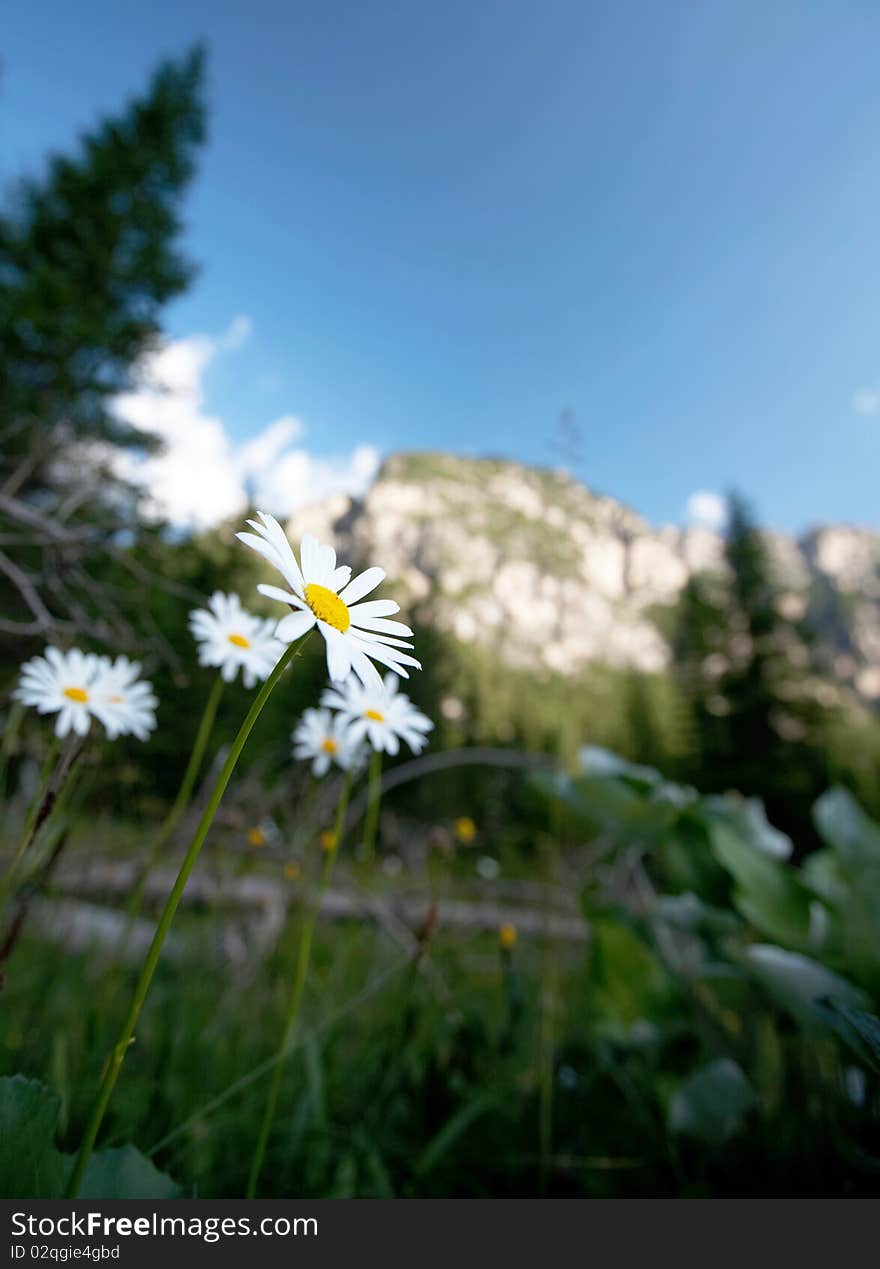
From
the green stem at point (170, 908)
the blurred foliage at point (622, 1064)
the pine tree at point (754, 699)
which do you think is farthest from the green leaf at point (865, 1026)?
the pine tree at point (754, 699)

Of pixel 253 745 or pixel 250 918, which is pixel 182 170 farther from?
pixel 250 918

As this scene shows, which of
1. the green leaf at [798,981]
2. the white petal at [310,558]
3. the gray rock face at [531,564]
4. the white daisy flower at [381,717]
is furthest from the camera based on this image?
the gray rock face at [531,564]

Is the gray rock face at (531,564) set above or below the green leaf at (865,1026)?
above

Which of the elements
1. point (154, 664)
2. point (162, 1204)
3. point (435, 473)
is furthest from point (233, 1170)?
point (435, 473)

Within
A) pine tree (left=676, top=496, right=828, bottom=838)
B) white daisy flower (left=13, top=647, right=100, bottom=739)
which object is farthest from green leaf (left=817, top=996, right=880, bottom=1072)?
pine tree (left=676, top=496, right=828, bottom=838)

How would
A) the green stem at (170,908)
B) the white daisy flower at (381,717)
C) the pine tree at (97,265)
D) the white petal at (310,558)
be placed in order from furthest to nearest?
the pine tree at (97,265) → the white daisy flower at (381,717) → the white petal at (310,558) → the green stem at (170,908)

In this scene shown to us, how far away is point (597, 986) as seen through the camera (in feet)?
3.36

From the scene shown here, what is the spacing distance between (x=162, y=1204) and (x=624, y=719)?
1664 cm

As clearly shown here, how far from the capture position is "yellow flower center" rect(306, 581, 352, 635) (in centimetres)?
34

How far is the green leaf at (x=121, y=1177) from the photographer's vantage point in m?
0.45

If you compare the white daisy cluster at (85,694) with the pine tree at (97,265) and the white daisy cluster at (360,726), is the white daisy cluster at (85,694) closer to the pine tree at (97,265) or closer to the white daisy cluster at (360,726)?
the white daisy cluster at (360,726)

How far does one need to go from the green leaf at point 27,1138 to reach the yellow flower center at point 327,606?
1.21 feet

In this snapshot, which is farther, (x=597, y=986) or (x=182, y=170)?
(x=182, y=170)

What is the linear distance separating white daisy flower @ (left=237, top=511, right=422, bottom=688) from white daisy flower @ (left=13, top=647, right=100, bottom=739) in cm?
37
